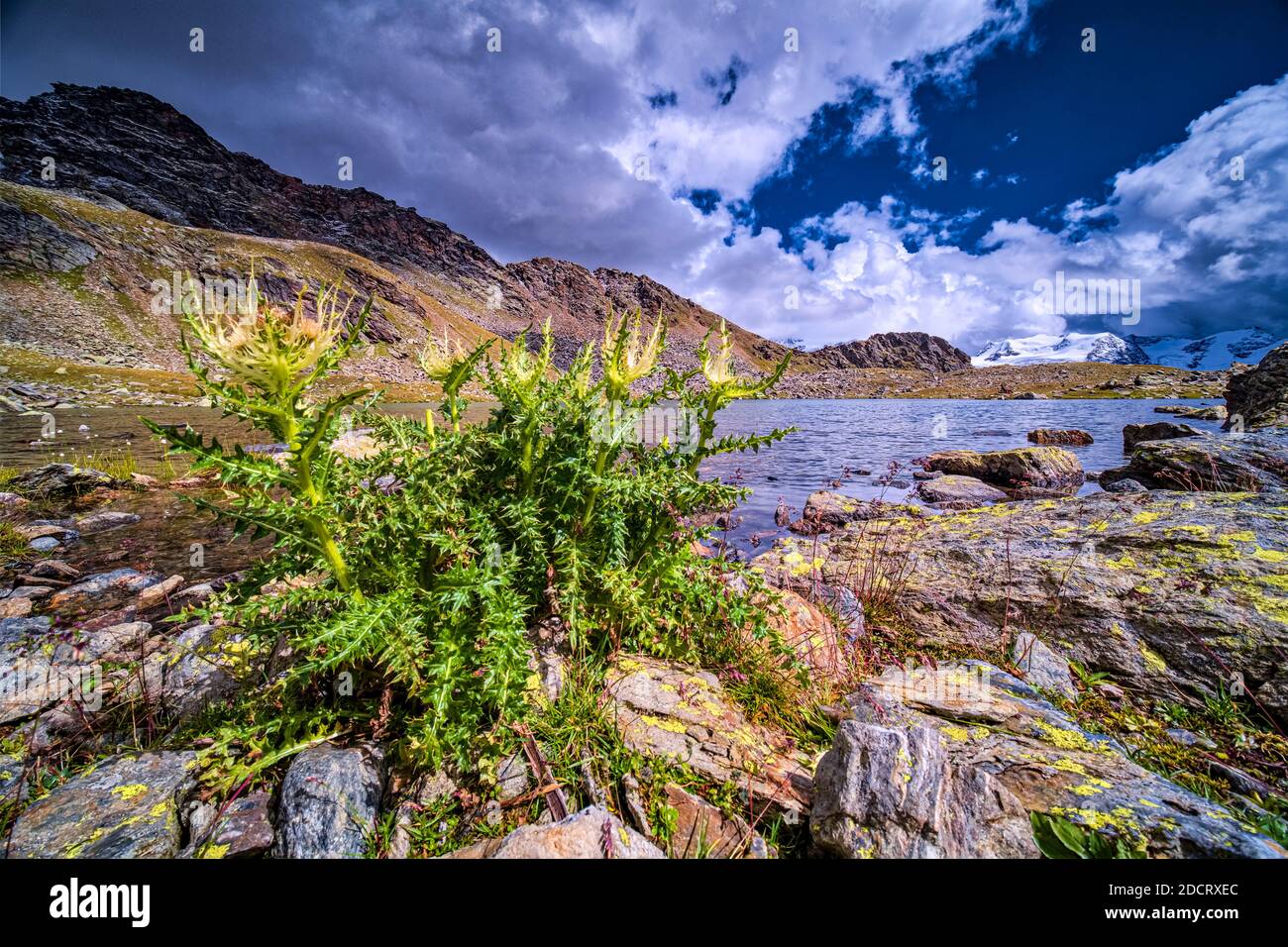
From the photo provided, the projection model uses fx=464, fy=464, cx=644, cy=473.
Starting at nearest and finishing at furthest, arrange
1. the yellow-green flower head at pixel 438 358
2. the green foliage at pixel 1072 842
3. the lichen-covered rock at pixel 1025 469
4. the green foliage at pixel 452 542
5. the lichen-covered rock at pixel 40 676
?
the green foliage at pixel 1072 842 → the green foliage at pixel 452 542 → the yellow-green flower head at pixel 438 358 → the lichen-covered rock at pixel 40 676 → the lichen-covered rock at pixel 1025 469

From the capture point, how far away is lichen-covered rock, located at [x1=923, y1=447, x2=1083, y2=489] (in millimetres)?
16234

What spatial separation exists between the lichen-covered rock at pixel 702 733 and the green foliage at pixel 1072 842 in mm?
1013

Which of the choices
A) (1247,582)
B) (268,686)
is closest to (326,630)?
(268,686)

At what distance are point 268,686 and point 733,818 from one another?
296cm

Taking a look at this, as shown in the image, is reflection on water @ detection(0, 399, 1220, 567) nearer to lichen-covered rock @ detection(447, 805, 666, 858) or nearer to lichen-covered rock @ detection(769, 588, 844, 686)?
lichen-covered rock @ detection(769, 588, 844, 686)

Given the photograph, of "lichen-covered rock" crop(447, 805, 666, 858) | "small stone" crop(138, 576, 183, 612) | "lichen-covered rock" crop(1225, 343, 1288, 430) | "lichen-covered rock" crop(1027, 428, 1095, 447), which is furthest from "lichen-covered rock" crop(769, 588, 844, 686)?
"lichen-covered rock" crop(1027, 428, 1095, 447)

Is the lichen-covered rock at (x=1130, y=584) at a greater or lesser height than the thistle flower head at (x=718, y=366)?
lesser

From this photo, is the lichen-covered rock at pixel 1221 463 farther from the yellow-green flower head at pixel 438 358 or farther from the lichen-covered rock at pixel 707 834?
the yellow-green flower head at pixel 438 358

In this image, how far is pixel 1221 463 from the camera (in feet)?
29.5

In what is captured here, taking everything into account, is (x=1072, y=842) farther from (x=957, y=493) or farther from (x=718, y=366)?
(x=957, y=493)

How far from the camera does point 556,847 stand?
1.92 metres

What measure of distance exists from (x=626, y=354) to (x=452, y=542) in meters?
1.68

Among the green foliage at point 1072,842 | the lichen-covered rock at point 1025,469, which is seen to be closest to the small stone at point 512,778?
the green foliage at point 1072,842

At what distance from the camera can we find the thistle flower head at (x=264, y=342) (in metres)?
2.17
